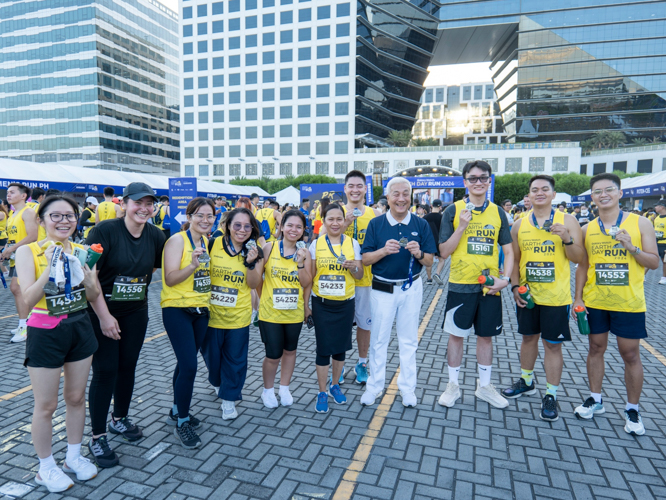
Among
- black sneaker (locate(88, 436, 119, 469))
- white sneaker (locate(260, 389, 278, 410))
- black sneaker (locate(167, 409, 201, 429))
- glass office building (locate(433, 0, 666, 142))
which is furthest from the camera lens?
glass office building (locate(433, 0, 666, 142))

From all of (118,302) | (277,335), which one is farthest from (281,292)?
(118,302)

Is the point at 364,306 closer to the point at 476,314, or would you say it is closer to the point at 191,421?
the point at 476,314

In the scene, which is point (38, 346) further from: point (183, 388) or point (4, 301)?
point (4, 301)

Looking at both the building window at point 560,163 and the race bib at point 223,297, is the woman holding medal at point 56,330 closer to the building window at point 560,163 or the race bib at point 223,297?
the race bib at point 223,297

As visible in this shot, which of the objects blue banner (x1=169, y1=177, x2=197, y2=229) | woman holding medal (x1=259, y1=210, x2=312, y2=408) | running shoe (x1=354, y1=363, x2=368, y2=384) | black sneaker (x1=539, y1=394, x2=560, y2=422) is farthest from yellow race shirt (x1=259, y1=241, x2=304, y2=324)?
blue banner (x1=169, y1=177, x2=197, y2=229)

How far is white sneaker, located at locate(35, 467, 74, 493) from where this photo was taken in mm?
2666

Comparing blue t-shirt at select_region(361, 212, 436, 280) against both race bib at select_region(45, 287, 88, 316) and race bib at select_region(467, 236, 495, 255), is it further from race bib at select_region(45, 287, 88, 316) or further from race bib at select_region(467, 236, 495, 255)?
race bib at select_region(45, 287, 88, 316)

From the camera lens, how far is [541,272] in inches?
153

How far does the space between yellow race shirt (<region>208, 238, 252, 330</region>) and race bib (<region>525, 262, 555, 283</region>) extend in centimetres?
287

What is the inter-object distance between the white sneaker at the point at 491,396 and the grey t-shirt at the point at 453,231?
1061mm

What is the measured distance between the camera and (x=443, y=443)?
10.8 feet

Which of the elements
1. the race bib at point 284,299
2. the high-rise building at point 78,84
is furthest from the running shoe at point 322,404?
the high-rise building at point 78,84

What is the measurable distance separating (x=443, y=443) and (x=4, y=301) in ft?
30.2

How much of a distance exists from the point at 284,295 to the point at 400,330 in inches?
49.8
